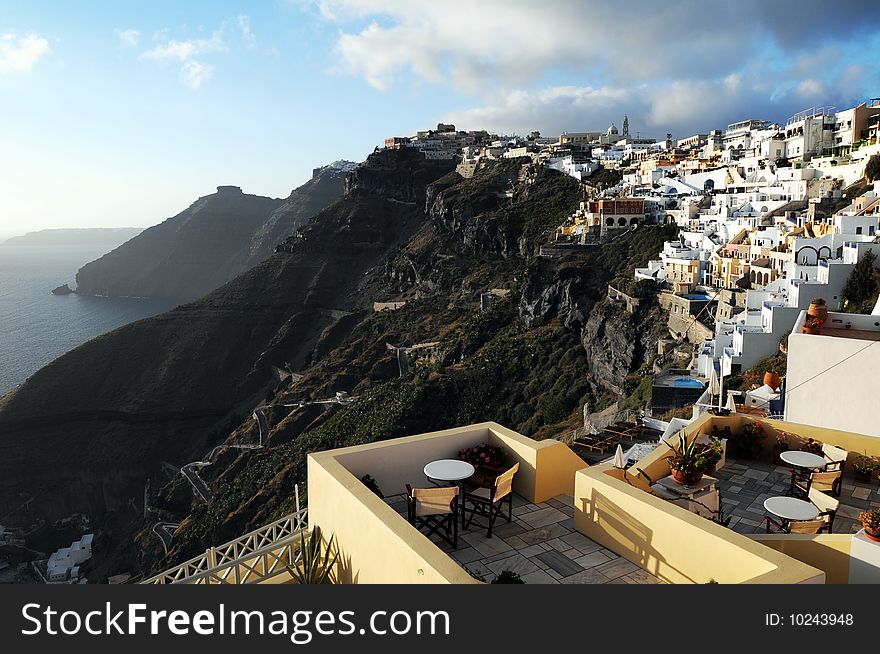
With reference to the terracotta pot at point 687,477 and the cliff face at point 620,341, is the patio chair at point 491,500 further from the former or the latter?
the cliff face at point 620,341

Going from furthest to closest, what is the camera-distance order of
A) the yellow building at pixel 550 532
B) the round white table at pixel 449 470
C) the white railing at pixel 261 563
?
the white railing at pixel 261 563
the round white table at pixel 449 470
the yellow building at pixel 550 532

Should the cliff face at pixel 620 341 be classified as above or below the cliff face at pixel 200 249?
below

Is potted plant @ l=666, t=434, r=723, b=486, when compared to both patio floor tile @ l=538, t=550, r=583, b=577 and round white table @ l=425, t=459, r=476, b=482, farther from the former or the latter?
round white table @ l=425, t=459, r=476, b=482

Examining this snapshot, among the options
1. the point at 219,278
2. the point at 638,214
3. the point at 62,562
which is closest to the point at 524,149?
the point at 638,214

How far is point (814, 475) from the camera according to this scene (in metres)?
5.68

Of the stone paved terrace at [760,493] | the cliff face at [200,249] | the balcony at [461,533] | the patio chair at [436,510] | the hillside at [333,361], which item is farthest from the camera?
the cliff face at [200,249]

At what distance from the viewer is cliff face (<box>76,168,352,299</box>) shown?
154125 millimetres

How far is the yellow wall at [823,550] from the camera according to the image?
4000 mm

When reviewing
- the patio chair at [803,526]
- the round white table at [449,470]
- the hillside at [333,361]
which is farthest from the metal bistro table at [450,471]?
the hillside at [333,361]

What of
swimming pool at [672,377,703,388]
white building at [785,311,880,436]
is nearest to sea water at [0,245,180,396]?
swimming pool at [672,377,703,388]

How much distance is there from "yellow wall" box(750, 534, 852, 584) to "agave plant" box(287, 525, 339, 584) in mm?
3374

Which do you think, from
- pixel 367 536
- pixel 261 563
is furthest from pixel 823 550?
pixel 261 563

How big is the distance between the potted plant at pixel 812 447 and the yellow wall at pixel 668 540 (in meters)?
3.11

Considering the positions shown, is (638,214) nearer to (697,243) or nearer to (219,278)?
(697,243)
